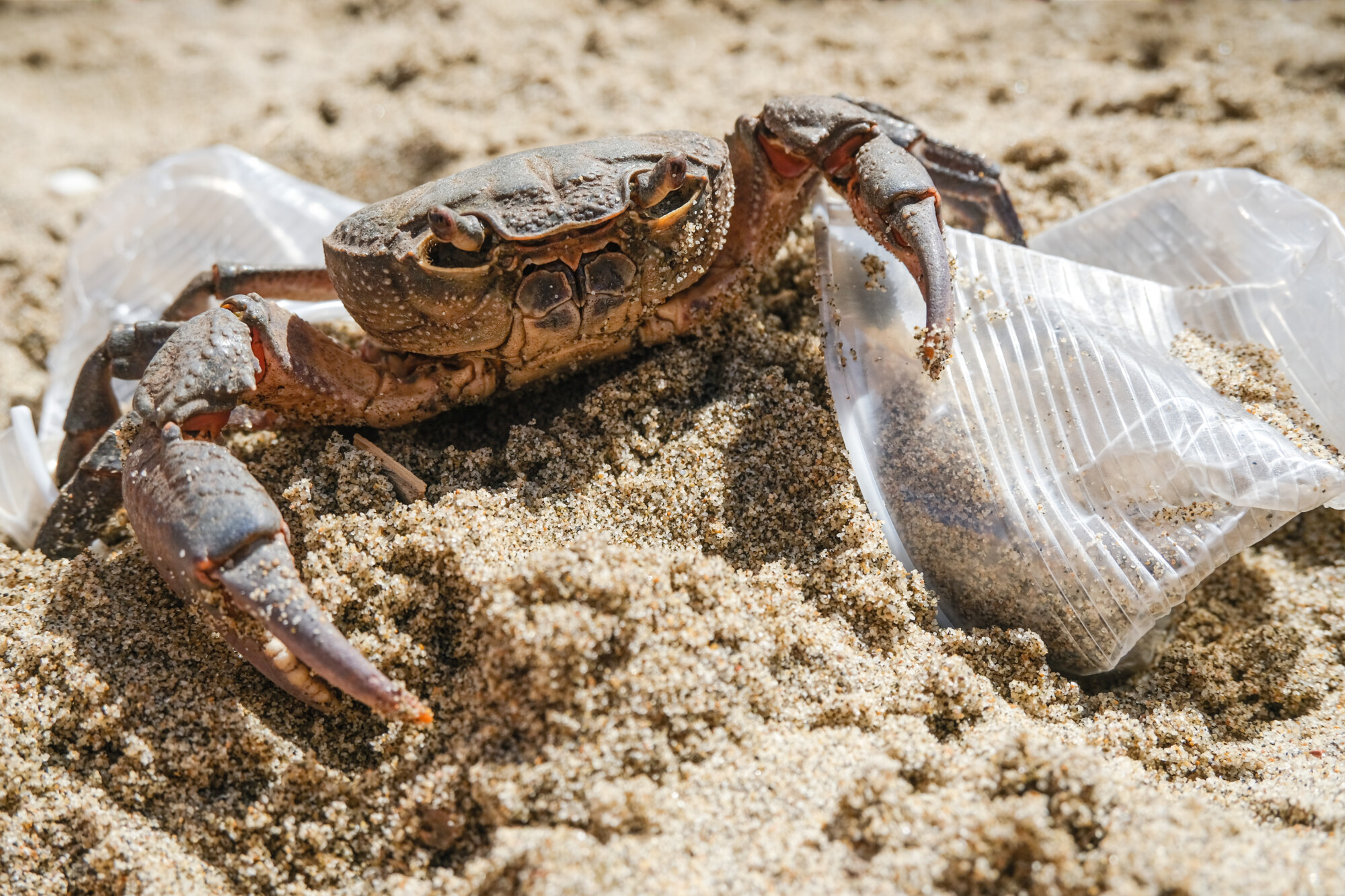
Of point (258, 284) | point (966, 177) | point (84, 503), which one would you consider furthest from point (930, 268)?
point (84, 503)

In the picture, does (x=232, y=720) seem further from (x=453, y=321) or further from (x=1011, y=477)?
(x=1011, y=477)

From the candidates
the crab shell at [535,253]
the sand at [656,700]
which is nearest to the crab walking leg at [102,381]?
the sand at [656,700]

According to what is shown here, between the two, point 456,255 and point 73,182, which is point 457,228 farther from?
point 73,182

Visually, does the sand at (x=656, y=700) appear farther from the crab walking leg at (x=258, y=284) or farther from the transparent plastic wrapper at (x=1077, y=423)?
the crab walking leg at (x=258, y=284)

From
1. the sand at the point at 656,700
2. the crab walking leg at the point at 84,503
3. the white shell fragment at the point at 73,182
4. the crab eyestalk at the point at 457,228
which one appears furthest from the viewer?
the white shell fragment at the point at 73,182

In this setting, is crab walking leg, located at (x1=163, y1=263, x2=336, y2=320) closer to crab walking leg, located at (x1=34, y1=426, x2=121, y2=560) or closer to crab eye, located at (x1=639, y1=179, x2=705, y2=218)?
crab walking leg, located at (x1=34, y1=426, x2=121, y2=560)

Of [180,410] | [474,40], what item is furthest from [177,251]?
[474,40]
